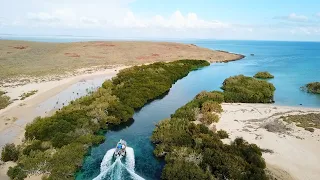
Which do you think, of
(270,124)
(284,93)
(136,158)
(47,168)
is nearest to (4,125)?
(47,168)

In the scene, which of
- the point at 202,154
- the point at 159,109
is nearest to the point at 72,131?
the point at 202,154

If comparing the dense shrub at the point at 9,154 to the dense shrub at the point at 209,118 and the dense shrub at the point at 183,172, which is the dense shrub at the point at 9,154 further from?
the dense shrub at the point at 209,118

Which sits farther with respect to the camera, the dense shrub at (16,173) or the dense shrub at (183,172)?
the dense shrub at (16,173)

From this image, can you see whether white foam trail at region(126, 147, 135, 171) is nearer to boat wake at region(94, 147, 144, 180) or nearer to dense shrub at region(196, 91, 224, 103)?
boat wake at region(94, 147, 144, 180)

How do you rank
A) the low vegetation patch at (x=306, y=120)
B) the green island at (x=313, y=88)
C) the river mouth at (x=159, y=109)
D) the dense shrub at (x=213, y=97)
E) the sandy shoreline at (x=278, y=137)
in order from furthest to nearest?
the green island at (x=313, y=88) → the dense shrub at (x=213, y=97) → the low vegetation patch at (x=306, y=120) → the river mouth at (x=159, y=109) → the sandy shoreline at (x=278, y=137)

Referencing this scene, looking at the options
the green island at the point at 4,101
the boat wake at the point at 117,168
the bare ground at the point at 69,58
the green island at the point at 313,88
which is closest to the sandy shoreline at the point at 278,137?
the boat wake at the point at 117,168
